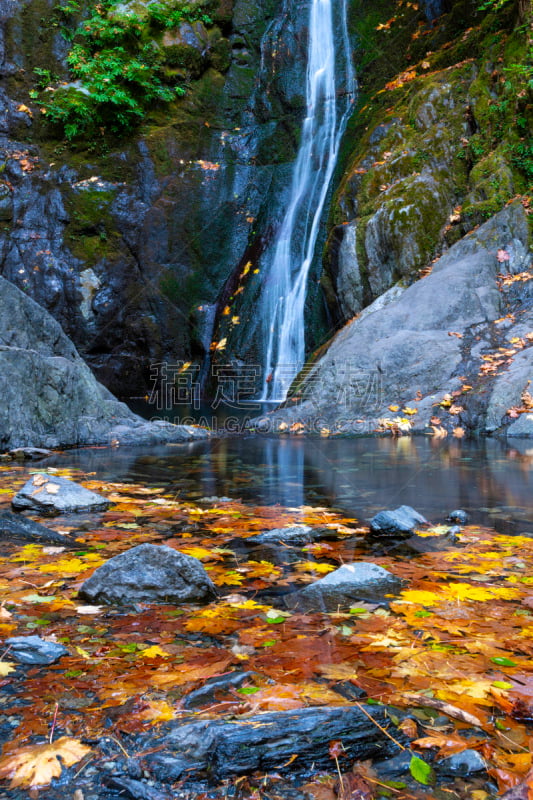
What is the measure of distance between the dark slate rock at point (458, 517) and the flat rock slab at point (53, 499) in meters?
2.38

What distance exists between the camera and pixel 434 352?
32.5ft

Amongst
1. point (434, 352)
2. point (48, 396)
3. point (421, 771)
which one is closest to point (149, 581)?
point (421, 771)

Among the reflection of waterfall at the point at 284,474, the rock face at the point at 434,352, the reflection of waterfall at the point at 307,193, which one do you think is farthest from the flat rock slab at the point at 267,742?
the reflection of waterfall at the point at 307,193

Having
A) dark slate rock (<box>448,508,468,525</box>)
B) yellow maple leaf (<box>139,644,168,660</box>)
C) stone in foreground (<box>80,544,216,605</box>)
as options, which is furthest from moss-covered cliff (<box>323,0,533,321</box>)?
yellow maple leaf (<box>139,644,168,660</box>)

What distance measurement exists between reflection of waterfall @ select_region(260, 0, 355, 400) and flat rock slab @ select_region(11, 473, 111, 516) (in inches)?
430

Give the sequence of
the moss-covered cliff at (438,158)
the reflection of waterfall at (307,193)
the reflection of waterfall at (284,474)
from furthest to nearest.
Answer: the reflection of waterfall at (307,193), the moss-covered cliff at (438,158), the reflection of waterfall at (284,474)

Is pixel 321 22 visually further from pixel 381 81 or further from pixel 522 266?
pixel 522 266

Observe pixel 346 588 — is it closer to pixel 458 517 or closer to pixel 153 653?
pixel 153 653

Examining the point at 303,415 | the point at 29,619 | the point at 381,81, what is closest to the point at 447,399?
the point at 303,415

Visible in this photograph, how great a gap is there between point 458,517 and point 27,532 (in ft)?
8.67

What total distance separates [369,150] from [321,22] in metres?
7.35

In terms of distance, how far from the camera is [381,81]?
54.2 feet

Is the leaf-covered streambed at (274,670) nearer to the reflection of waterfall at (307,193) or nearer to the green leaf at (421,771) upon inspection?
the green leaf at (421,771)

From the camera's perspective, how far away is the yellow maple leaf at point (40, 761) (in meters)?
1.14
